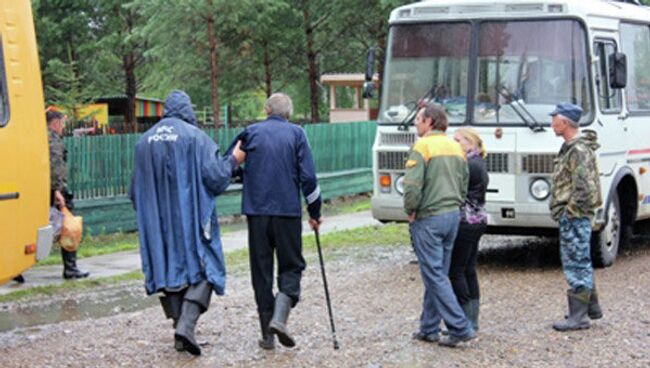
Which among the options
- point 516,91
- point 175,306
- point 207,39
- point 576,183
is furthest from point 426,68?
point 207,39

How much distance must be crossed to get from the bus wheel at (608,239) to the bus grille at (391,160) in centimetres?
230

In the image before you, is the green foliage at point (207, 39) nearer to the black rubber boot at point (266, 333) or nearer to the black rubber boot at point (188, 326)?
the black rubber boot at point (266, 333)

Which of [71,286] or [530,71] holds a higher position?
[530,71]

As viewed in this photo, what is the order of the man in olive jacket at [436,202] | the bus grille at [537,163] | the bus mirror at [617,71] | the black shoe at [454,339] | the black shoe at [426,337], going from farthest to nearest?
the bus mirror at [617,71]
the bus grille at [537,163]
the black shoe at [426,337]
the black shoe at [454,339]
the man in olive jacket at [436,202]

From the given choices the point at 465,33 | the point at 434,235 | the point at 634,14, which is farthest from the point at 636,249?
the point at 434,235

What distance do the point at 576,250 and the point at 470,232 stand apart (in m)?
0.98

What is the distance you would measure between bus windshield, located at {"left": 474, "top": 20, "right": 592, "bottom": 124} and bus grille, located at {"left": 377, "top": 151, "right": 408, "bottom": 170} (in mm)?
950

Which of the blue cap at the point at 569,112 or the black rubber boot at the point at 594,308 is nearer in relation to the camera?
the blue cap at the point at 569,112

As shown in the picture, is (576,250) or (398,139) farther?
(398,139)

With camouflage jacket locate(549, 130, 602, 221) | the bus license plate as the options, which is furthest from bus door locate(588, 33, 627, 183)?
camouflage jacket locate(549, 130, 602, 221)

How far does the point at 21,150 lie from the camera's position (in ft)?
28.1

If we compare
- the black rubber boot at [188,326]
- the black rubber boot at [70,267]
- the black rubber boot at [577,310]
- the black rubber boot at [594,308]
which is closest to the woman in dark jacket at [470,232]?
the black rubber boot at [577,310]

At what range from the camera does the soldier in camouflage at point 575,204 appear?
30.3 ft

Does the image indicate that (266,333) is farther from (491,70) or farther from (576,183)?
(491,70)
